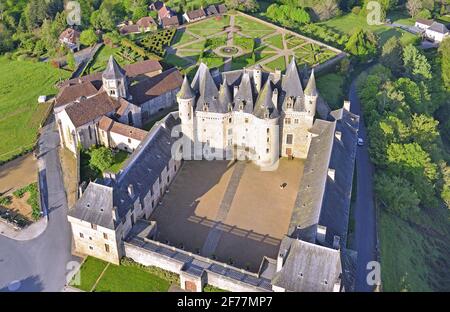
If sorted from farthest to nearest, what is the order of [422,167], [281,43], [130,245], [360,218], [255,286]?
1. [281,43]
2. [422,167]
3. [360,218]
4. [130,245]
5. [255,286]

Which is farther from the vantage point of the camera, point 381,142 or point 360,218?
point 381,142

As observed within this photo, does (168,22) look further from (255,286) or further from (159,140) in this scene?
(255,286)

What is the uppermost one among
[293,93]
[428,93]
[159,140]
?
[293,93]

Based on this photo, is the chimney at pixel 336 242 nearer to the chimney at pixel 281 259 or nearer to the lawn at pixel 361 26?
the chimney at pixel 281 259

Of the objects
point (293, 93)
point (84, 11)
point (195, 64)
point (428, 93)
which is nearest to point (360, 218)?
point (293, 93)

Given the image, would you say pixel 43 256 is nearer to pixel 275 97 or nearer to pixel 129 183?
pixel 129 183

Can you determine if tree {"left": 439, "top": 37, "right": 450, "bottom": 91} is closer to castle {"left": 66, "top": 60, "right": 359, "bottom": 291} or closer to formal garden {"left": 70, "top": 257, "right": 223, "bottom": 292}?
castle {"left": 66, "top": 60, "right": 359, "bottom": 291}
